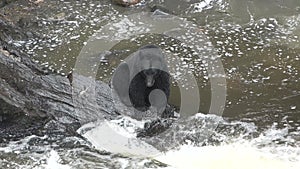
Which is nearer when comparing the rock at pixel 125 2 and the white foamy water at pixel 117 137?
the white foamy water at pixel 117 137

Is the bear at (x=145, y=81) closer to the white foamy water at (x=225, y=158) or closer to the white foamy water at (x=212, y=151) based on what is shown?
the white foamy water at (x=212, y=151)

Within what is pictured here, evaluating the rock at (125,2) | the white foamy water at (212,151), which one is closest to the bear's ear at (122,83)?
the white foamy water at (212,151)

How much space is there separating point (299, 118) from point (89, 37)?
5056mm

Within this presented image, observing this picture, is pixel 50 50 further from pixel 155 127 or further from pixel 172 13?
pixel 155 127

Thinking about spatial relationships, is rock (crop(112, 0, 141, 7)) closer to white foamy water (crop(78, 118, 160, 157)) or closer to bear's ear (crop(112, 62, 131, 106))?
bear's ear (crop(112, 62, 131, 106))

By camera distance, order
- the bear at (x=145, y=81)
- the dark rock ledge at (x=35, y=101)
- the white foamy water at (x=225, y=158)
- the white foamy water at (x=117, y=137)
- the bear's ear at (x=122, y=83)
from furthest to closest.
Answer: the bear's ear at (x=122, y=83)
the dark rock ledge at (x=35, y=101)
the bear at (x=145, y=81)
the white foamy water at (x=117, y=137)
the white foamy water at (x=225, y=158)

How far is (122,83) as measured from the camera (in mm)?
7152

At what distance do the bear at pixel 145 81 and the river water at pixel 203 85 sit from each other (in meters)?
0.33

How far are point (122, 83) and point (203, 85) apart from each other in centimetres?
160

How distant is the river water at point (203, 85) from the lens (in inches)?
241

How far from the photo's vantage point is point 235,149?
6.30 m

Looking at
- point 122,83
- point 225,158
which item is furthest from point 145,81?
point 225,158

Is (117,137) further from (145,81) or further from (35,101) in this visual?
(35,101)

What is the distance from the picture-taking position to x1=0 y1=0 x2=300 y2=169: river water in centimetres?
612
